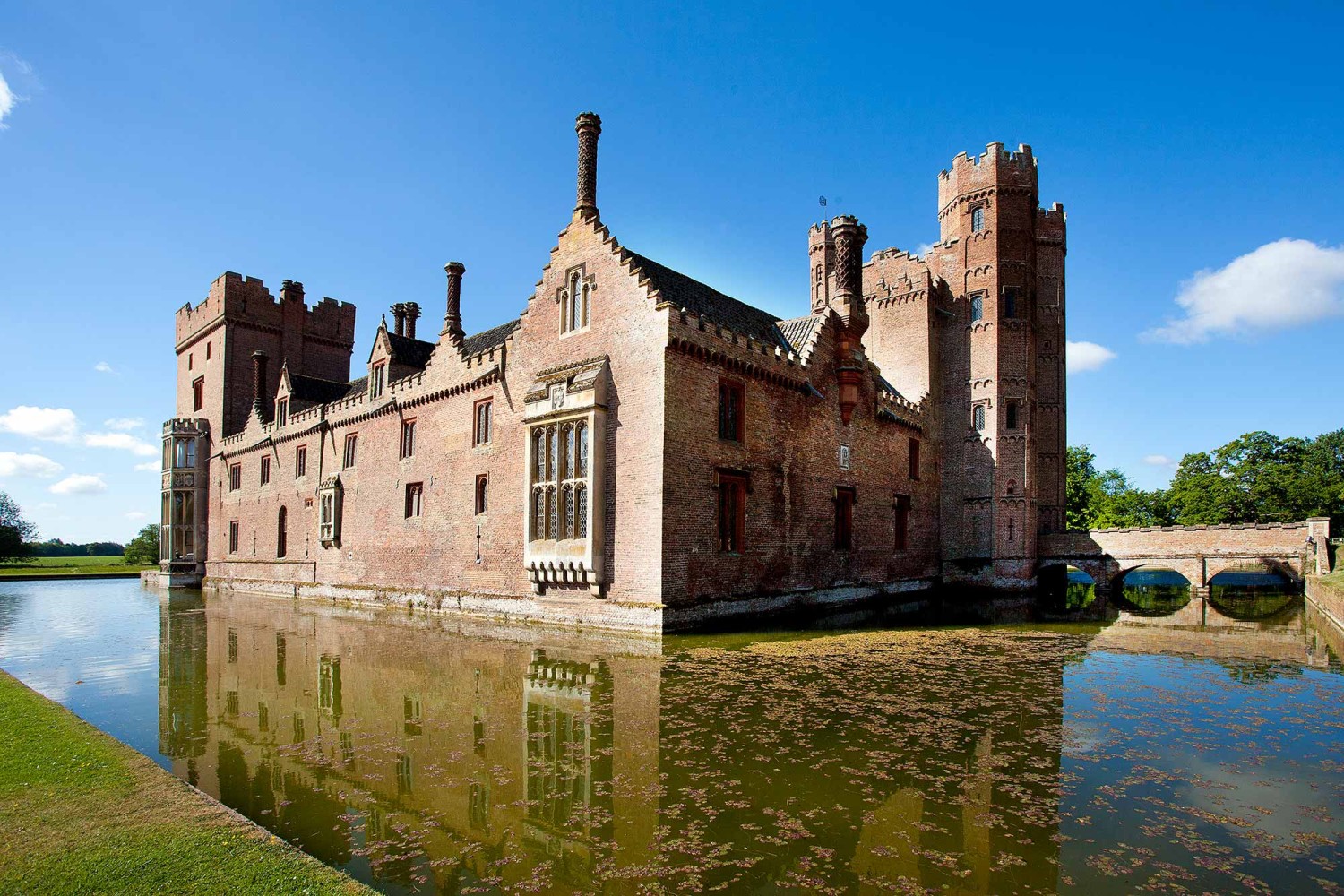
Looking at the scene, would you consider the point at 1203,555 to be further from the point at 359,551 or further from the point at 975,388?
the point at 359,551

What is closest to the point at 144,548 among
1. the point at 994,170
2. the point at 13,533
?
the point at 13,533

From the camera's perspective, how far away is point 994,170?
36.2 m

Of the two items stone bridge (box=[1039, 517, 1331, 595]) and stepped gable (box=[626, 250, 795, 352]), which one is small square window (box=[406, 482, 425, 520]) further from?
stone bridge (box=[1039, 517, 1331, 595])

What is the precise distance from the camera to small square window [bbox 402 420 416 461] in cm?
3058

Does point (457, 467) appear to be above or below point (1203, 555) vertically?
above

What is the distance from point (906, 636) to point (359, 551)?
23.3 metres

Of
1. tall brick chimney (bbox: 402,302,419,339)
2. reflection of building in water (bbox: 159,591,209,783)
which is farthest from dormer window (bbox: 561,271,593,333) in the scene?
tall brick chimney (bbox: 402,302,419,339)

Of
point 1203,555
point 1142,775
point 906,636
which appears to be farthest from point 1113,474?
point 1142,775

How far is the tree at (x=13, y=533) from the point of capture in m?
69.2

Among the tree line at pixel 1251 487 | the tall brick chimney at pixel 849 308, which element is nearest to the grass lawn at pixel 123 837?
the tall brick chimney at pixel 849 308

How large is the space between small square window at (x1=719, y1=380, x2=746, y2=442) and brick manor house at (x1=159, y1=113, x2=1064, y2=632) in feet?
0.22

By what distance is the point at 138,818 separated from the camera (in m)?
6.33

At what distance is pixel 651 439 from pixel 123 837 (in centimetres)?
Answer: 1535

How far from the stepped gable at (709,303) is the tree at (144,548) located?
64856 millimetres
